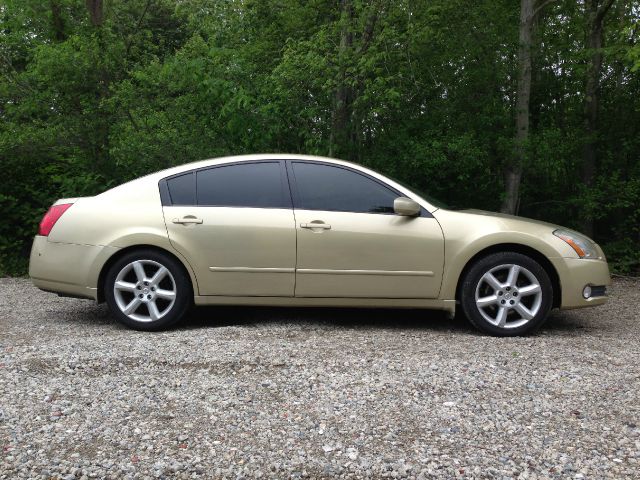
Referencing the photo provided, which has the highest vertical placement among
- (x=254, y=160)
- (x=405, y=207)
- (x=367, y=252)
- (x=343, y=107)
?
(x=343, y=107)

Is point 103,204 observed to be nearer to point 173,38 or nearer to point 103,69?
point 103,69

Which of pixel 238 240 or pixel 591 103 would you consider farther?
pixel 591 103

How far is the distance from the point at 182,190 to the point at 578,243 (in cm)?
348

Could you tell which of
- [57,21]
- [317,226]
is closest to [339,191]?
[317,226]

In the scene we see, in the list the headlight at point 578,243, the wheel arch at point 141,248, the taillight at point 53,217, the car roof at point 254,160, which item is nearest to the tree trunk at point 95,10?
the taillight at point 53,217

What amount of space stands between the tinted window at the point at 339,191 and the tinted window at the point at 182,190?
93 cm

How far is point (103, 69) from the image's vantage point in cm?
1003

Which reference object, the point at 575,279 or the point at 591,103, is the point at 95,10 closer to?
the point at 591,103

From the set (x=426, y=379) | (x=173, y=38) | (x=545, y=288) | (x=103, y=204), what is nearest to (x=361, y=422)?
(x=426, y=379)

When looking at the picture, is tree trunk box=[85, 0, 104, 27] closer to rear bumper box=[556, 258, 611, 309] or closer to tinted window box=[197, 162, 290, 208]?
tinted window box=[197, 162, 290, 208]

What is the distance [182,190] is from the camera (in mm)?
6102

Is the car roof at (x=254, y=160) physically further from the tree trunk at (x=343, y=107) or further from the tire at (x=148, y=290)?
the tree trunk at (x=343, y=107)

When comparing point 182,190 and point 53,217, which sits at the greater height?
point 182,190

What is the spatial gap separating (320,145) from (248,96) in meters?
1.09
